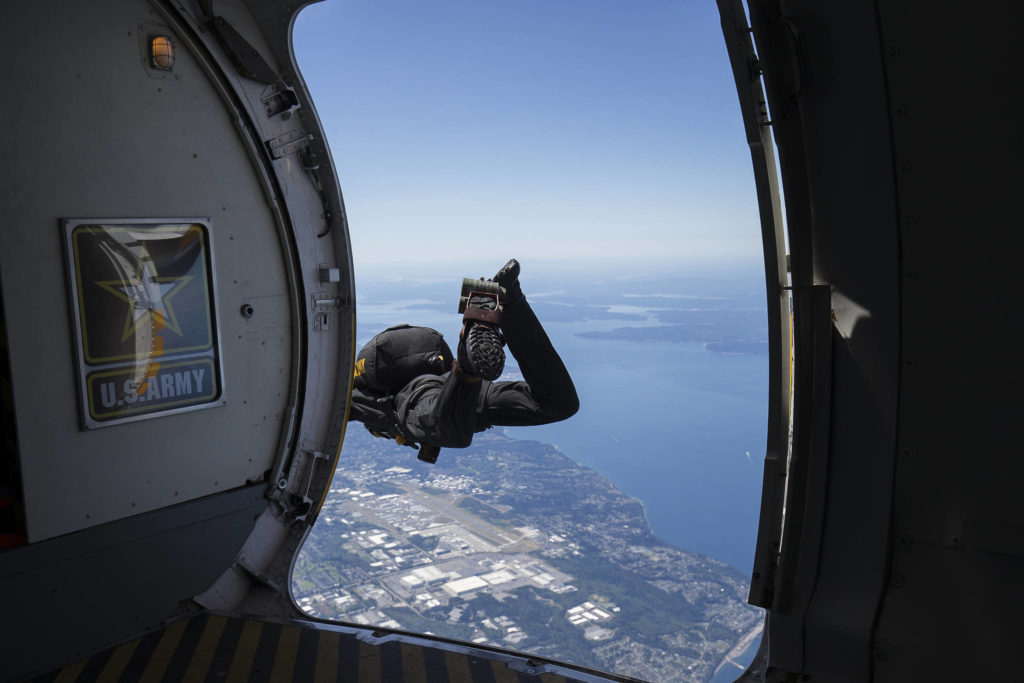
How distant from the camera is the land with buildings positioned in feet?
111

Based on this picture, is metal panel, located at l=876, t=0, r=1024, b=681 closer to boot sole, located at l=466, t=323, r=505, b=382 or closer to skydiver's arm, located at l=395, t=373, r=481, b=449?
boot sole, located at l=466, t=323, r=505, b=382

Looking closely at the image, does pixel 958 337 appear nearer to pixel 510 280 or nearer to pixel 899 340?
pixel 899 340

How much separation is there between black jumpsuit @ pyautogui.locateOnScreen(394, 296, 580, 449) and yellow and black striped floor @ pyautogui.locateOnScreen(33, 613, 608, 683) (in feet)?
5.47

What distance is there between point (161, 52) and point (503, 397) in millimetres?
3060

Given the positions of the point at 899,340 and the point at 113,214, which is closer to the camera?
the point at 899,340

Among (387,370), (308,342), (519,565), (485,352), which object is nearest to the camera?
(308,342)

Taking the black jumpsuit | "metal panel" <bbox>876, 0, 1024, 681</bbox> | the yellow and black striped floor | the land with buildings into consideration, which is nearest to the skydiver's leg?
the black jumpsuit

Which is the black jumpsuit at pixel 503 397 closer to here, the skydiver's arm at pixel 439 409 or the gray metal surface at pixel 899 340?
the skydiver's arm at pixel 439 409

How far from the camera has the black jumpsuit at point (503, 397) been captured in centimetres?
468

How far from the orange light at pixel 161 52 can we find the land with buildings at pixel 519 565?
91.9ft

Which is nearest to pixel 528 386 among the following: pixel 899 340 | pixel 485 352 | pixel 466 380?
pixel 466 380

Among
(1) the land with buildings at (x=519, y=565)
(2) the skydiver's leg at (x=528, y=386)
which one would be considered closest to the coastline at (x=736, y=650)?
(1) the land with buildings at (x=519, y=565)

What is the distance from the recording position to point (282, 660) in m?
3.16

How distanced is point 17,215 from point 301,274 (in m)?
1.34
